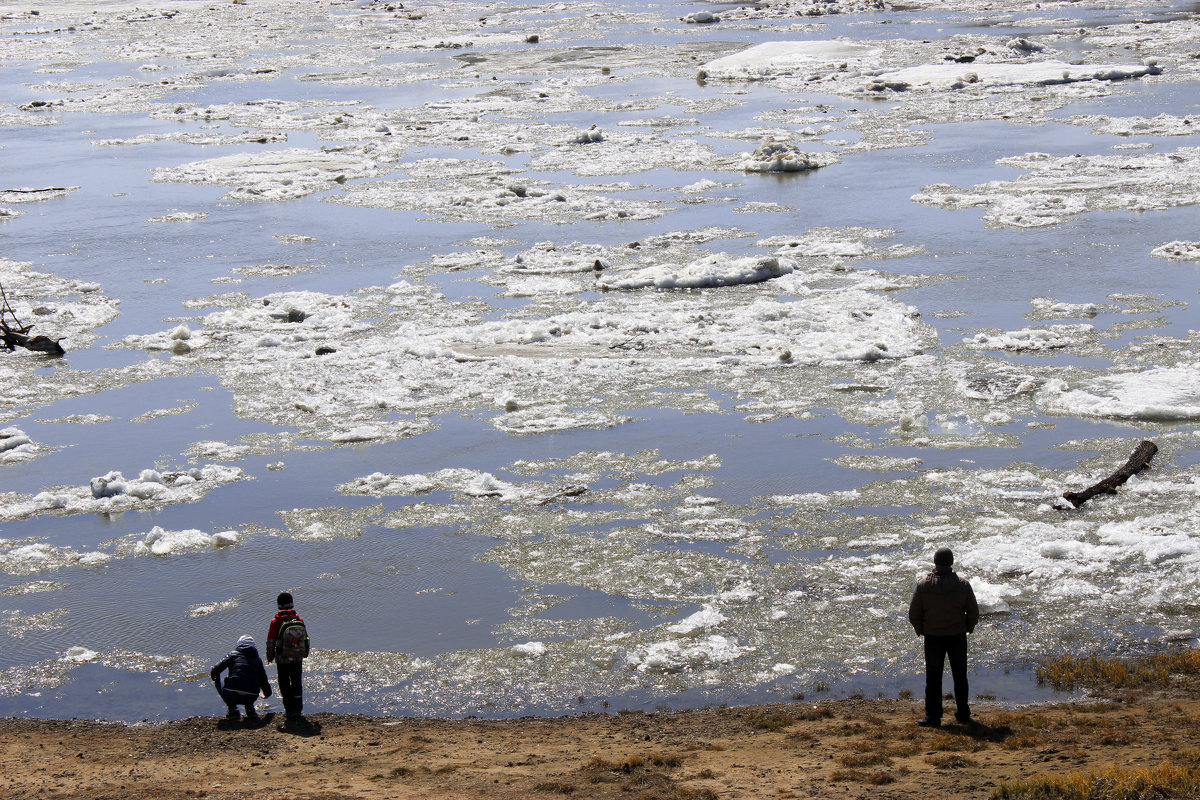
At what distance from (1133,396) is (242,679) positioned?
1079 centimetres

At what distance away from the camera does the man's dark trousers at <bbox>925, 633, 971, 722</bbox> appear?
29.1 ft

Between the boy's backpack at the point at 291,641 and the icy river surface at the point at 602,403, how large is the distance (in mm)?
805

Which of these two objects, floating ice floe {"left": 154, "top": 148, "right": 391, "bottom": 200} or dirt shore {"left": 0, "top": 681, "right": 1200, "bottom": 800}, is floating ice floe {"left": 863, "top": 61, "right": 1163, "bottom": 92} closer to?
floating ice floe {"left": 154, "top": 148, "right": 391, "bottom": 200}

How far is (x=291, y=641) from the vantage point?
32.1ft

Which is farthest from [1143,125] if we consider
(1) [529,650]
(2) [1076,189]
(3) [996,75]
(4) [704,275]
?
(1) [529,650]

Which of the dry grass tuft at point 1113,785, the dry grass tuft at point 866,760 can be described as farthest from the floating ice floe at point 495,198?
the dry grass tuft at point 1113,785

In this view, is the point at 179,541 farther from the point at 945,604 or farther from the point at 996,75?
the point at 996,75

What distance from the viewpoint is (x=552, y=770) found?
340 inches

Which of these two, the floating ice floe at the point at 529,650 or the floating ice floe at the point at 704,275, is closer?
the floating ice floe at the point at 529,650

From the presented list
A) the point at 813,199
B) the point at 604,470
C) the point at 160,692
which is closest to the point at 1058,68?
the point at 813,199

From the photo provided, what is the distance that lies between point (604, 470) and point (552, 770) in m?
6.21

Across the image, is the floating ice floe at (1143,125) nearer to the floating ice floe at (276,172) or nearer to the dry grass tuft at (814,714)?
the floating ice floe at (276,172)

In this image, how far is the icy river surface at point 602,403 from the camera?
11156mm

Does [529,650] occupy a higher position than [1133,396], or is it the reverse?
[1133,396]
